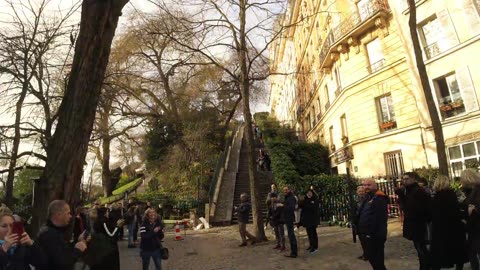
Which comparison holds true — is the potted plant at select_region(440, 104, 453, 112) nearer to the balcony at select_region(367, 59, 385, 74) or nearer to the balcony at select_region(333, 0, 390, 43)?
the balcony at select_region(367, 59, 385, 74)

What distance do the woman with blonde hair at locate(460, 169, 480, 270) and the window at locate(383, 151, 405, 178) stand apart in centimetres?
1442

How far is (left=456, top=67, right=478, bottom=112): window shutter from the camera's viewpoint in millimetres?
15461

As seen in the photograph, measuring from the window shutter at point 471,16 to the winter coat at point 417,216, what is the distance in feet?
42.7

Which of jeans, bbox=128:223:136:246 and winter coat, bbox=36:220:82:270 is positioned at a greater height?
winter coat, bbox=36:220:82:270

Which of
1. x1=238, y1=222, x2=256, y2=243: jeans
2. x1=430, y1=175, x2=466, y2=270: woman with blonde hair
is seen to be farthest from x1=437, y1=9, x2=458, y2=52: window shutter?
x1=430, y1=175, x2=466, y2=270: woman with blonde hair

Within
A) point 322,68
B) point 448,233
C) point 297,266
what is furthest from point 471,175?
point 322,68

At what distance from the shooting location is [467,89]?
51.4 feet

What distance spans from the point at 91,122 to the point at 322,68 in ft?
78.5

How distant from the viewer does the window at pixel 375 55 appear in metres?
20.5

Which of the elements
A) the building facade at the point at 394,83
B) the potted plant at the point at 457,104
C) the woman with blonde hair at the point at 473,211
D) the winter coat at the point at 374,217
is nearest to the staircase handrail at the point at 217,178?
the building facade at the point at 394,83

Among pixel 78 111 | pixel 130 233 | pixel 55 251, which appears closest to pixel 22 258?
pixel 55 251

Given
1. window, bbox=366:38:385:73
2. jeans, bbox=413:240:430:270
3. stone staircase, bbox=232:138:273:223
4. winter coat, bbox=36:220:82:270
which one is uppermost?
window, bbox=366:38:385:73

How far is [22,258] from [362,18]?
22428 millimetres

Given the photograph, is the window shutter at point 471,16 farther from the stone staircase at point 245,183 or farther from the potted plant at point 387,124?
the stone staircase at point 245,183
